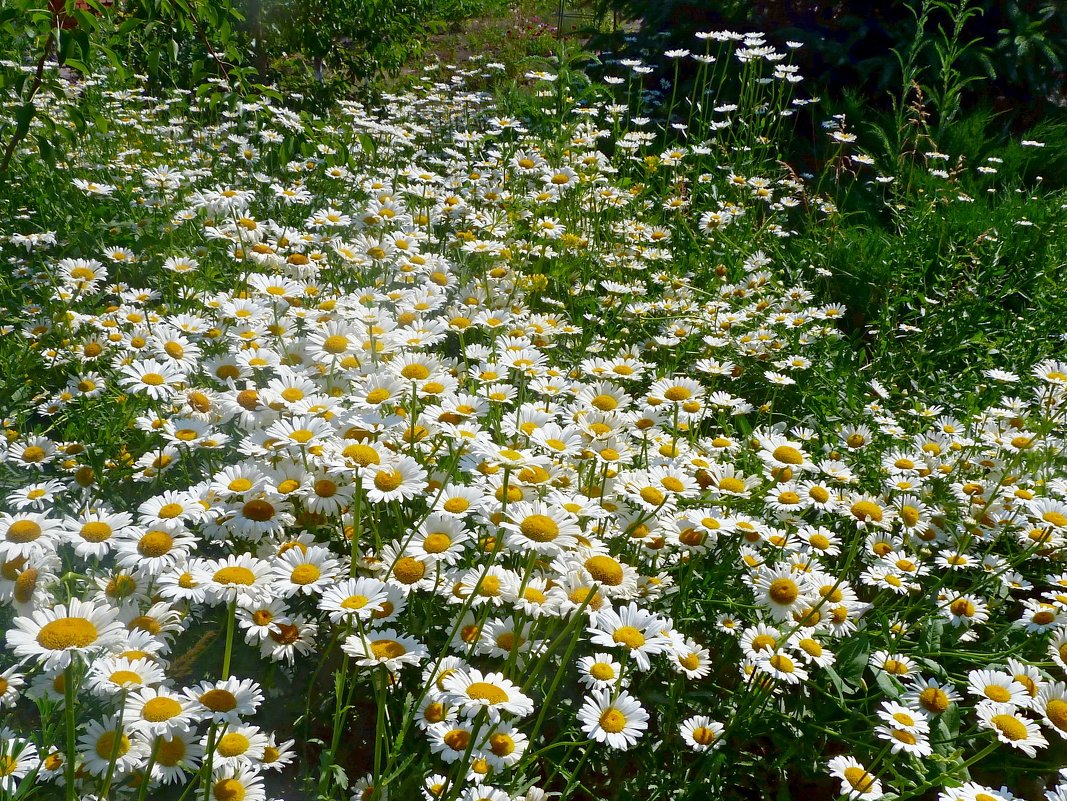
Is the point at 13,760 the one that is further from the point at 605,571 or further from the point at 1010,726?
the point at 1010,726

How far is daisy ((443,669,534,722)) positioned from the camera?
1370 mm

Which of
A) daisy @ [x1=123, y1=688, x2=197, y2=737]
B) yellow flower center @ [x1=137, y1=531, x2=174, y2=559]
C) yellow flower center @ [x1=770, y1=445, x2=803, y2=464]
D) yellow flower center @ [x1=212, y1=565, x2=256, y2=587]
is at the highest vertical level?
yellow flower center @ [x1=212, y1=565, x2=256, y2=587]

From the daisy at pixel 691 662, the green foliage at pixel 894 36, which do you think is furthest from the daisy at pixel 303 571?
the green foliage at pixel 894 36

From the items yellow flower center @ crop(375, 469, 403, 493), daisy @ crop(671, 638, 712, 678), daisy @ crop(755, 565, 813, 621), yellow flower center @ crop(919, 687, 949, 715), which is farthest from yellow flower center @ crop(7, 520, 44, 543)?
yellow flower center @ crop(919, 687, 949, 715)

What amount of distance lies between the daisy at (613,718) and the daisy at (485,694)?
113 millimetres

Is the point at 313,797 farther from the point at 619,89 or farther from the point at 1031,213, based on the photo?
the point at 619,89

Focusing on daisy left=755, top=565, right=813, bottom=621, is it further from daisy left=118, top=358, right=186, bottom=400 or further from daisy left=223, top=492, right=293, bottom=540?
daisy left=118, top=358, right=186, bottom=400

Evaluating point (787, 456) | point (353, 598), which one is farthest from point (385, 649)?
point (787, 456)

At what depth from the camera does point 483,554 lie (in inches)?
70.9

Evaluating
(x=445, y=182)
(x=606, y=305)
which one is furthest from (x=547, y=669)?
(x=445, y=182)

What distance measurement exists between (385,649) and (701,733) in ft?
2.13

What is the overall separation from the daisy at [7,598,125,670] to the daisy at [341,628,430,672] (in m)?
0.37

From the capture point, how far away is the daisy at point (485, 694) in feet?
4.50

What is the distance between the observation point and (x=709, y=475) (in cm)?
201
